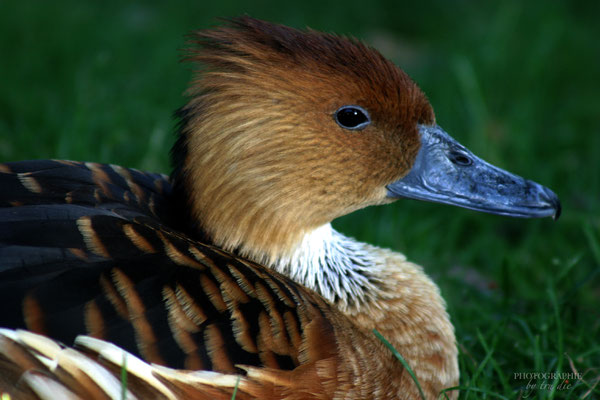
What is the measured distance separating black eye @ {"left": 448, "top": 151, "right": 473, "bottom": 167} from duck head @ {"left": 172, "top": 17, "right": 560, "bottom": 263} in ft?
0.73

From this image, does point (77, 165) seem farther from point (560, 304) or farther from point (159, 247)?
point (560, 304)

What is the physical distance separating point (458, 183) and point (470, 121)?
2.43 meters

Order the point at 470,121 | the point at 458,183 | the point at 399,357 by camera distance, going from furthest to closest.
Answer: the point at 470,121 < the point at 458,183 < the point at 399,357

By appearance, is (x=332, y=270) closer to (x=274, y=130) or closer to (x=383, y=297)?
(x=383, y=297)

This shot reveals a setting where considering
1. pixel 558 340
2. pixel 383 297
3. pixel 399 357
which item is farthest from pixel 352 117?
pixel 558 340

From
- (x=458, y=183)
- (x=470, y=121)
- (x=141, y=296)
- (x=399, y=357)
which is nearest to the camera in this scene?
(x=141, y=296)

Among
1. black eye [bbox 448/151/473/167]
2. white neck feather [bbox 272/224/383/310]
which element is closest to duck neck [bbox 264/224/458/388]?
white neck feather [bbox 272/224/383/310]

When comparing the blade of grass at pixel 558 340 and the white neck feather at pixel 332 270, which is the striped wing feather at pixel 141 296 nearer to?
the white neck feather at pixel 332 270

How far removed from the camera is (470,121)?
17.1 feet

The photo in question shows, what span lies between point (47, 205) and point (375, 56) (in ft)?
4.24

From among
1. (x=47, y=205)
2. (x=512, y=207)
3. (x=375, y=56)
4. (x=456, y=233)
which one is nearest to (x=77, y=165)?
(x=47, y=205)

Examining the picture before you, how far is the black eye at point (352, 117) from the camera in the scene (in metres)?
2.73

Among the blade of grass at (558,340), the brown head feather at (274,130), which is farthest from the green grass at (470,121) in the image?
the brown head feather at (274,130)

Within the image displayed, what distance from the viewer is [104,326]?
7.11 ft
